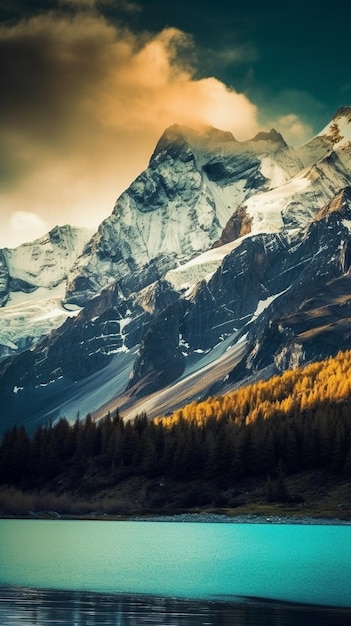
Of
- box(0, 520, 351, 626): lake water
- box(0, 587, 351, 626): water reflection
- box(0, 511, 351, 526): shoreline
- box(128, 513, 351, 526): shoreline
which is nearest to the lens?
box(0, 587, 351, 626): water reflection

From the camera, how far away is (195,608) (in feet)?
213

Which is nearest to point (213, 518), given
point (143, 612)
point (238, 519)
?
point (238, 519)

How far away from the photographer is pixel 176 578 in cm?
8438

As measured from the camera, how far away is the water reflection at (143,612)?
57.3 m

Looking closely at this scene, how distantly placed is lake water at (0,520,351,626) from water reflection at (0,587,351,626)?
64 millimetres

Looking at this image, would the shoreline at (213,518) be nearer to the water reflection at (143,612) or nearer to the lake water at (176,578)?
the lake water at (176,578)

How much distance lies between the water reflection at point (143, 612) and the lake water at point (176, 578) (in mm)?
64

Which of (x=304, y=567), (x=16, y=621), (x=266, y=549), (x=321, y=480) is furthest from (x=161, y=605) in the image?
(x=321, y=480)

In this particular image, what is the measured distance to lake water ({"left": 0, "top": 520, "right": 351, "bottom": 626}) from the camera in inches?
2405

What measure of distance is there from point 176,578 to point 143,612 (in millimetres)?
22860

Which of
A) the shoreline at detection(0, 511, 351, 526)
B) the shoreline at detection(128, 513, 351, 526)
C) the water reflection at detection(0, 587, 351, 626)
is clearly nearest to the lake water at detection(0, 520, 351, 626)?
the water reflection at detection(0, 587, 351, 626)

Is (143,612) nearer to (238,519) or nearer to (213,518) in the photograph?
(238,519)

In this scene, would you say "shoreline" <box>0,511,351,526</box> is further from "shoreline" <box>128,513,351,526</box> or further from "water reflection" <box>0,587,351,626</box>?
"water reflection" <box>0,587,351,626</box>

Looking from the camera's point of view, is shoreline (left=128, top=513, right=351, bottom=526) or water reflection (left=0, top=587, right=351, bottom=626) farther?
shoreline (left=128, top=513, right=351, bottom=526)
